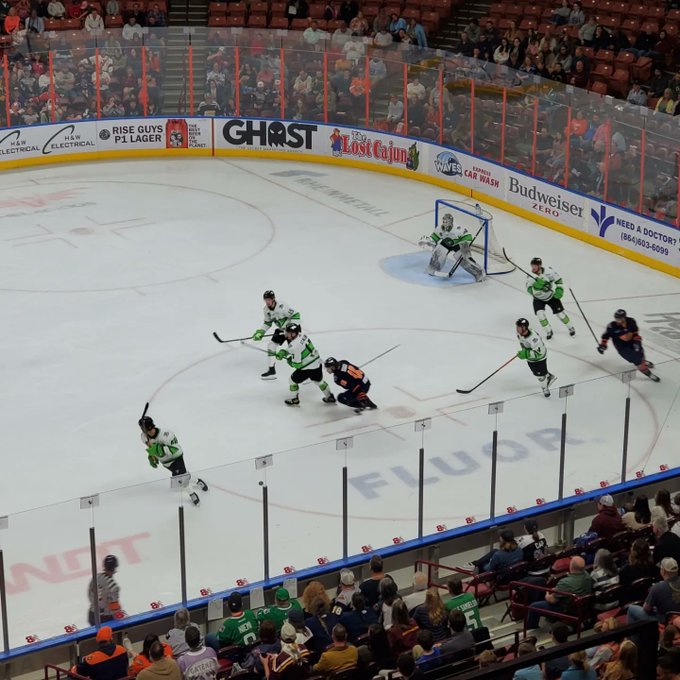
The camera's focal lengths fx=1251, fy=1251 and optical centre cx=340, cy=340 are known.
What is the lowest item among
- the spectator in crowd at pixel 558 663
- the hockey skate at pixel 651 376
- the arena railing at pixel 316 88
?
the hockey skate at pixel 651 376

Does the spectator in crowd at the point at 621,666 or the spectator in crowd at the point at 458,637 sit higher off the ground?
the spectator in crowd at the point at 621,666

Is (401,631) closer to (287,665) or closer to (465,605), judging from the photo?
(465,605)

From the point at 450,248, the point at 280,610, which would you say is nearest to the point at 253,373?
the point at 450,248

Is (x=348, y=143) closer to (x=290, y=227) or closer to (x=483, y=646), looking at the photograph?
(x=290, y=227)

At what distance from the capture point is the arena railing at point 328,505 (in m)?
9.47

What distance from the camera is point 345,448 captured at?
33.2ft

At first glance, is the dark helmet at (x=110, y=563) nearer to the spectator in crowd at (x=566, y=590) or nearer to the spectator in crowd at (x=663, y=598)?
the spectator in crowd at (x=566, y=590)

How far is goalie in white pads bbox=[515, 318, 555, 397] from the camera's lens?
14234 mm

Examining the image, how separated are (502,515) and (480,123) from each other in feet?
43.2

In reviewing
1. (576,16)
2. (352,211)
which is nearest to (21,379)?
(352,211)

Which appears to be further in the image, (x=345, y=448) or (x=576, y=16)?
(x=576, y=16)

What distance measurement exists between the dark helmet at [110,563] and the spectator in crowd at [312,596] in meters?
1.47

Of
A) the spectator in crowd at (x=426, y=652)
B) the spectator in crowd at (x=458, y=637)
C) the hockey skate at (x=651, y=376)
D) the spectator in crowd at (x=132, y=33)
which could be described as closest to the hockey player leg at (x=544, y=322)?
the hockey skate at (x=651, y=376)

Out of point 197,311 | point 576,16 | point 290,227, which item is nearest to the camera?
point 197,311
